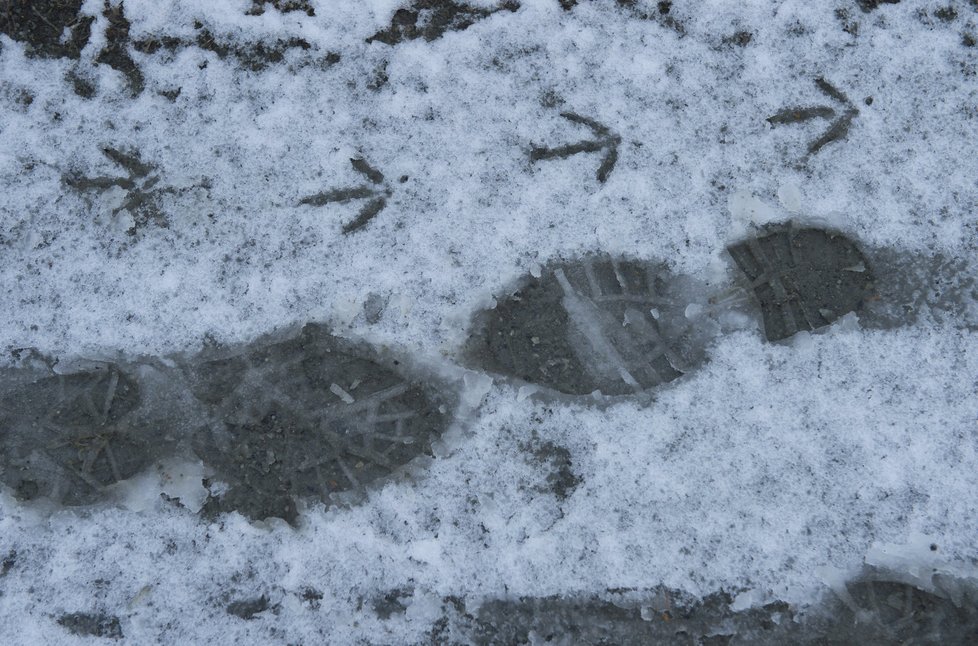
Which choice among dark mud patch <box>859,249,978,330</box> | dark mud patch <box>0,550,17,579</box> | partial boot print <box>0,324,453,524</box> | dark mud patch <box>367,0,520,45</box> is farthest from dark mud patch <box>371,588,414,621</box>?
dark mud patch <box>367,0,520,45</box>

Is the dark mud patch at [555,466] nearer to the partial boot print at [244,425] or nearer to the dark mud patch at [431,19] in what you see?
the partial boot print at [244,425]

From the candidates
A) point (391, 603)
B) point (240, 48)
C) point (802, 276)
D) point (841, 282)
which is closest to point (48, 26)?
point (240, 48)

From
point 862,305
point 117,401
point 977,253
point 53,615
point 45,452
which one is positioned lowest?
point 53,615

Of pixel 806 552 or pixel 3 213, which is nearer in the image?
pixel 806 552

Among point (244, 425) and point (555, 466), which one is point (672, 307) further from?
point (244, 425)

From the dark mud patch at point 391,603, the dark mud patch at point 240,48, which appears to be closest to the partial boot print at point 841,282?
the dark mud patch at point 391,603

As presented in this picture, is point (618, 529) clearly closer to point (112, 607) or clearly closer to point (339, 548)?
point (339, 548)

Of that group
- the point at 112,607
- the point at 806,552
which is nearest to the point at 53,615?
the point at 112,607

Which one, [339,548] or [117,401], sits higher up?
[117,401]
